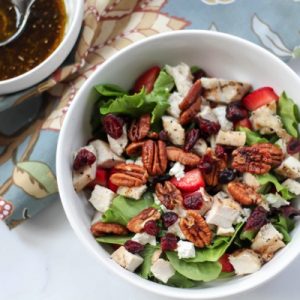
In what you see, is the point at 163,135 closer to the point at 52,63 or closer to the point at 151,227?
the point at 151,227

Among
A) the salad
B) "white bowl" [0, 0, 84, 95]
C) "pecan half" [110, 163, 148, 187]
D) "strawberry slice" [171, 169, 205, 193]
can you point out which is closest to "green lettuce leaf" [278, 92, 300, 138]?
the salad

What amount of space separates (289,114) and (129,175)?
1.24 feet

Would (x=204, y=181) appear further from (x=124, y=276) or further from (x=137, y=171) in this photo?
(x=124, y=276)

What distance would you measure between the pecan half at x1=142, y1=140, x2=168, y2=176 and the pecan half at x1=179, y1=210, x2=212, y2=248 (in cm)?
12

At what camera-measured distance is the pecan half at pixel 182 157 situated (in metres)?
1.35

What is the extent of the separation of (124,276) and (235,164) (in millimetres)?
336

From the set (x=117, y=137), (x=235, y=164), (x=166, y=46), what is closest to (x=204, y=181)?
(x=235, y=164)

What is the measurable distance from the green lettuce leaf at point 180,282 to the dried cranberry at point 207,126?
0.32 m

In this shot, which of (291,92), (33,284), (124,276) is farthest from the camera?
(33,284)

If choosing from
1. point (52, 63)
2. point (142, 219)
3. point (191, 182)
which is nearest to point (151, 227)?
point (142, 219)

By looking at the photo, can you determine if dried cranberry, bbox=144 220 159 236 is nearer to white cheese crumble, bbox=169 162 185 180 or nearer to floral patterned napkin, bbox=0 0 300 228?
white cheese crumble, bbox=169 162 185 180

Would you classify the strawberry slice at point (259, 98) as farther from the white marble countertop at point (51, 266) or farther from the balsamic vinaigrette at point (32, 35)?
the balsamic vinaigrette at point (32, 35)

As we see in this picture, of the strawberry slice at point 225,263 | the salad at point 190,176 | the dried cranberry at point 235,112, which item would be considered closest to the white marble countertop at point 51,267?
the salad at point 190,176

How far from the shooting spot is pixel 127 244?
1303mm
